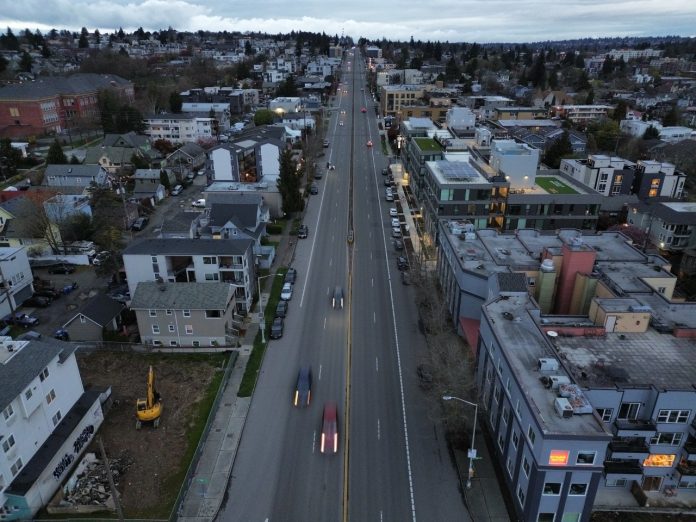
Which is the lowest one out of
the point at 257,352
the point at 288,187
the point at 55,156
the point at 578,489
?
the point at 257,352

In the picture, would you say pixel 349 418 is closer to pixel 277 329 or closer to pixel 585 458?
pixel 277 329

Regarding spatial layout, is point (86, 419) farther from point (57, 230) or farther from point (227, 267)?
point (57, 230)

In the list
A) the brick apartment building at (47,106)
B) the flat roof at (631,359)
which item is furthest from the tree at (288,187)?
the brick apartment building at (47,106)

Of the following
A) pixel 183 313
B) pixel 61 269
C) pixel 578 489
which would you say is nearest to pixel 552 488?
pixel 578 489

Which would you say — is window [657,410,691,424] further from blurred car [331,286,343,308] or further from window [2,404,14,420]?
window [2,404,14,420]

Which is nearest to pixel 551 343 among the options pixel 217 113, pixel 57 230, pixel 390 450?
pixel 390 450

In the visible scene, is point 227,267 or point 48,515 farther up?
point 227,267

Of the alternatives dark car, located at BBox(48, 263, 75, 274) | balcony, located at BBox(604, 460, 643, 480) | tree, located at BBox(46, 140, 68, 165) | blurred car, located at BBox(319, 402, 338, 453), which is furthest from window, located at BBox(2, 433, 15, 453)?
tree, located at BBox(46, 140, 68, 165)
